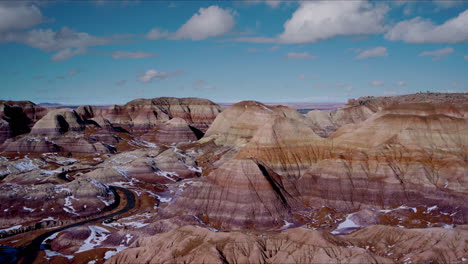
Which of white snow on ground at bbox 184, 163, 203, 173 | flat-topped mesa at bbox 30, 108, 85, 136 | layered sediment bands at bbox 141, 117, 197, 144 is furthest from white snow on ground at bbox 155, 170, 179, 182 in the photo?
flat-topped mesa at bbox 30, 108, 85, 136

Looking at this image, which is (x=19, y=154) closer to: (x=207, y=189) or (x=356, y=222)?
(x=207, y=189)

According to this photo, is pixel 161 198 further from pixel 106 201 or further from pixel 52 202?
pixel 52 202

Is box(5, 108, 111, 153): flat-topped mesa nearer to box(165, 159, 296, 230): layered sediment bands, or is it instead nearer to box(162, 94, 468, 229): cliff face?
box(162, 94, 468, 229): cliff face

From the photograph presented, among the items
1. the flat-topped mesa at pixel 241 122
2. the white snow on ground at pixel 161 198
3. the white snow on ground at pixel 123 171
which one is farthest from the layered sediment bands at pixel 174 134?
the white snow on ground at pixel 161 198

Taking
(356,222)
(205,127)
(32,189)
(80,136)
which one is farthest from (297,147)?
(205,127)

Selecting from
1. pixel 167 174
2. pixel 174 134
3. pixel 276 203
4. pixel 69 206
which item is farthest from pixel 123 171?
pixel 174 134
